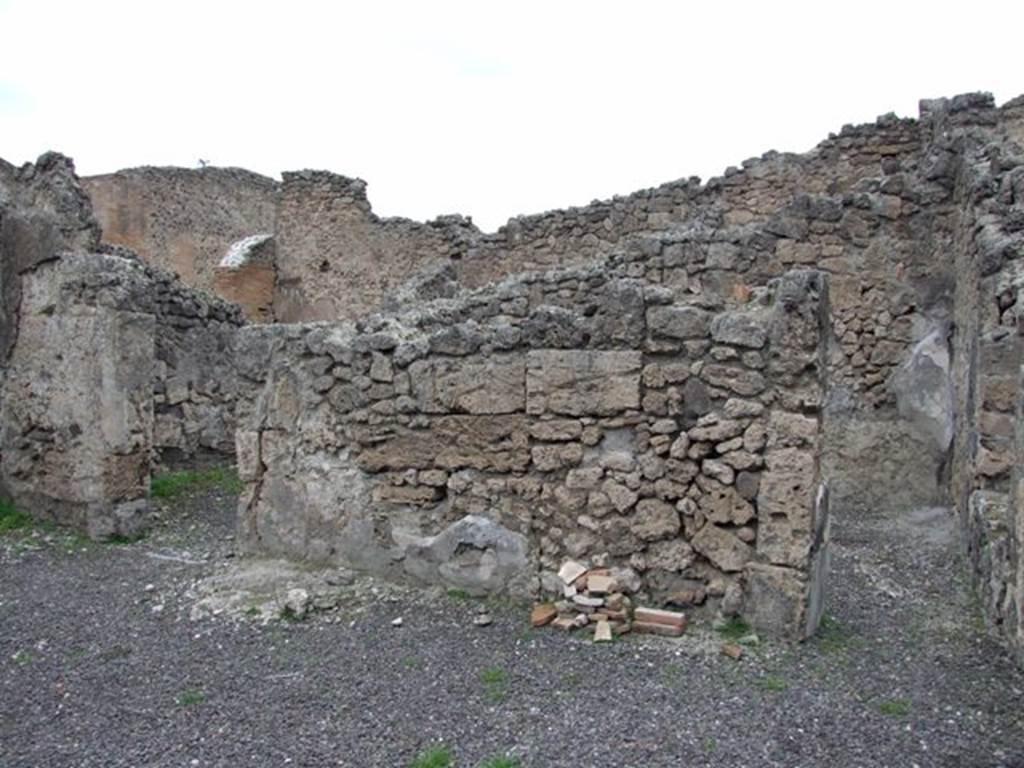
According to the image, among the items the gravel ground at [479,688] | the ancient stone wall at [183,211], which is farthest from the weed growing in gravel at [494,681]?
the ancient stone wall at [183,211]

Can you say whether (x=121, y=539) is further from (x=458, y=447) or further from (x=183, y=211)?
(x=183, y=211)

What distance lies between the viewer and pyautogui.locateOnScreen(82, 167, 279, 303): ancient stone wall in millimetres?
23672

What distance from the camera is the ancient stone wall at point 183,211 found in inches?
932

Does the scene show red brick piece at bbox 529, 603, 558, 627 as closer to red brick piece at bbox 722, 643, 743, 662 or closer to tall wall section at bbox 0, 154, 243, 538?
red brick piece at bbox 722, 643, 743, 662

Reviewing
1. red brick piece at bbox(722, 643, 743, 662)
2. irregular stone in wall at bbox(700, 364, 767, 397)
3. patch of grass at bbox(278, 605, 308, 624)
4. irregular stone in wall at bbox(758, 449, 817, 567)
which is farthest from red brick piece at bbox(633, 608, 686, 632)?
patch of grass at bbox(278, 605, 308, 624)

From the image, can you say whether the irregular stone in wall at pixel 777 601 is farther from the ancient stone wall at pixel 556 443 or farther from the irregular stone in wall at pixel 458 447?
the irregular stone in wall at pixel 458 447

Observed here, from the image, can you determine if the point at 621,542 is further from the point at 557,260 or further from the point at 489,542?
the point at 557,260

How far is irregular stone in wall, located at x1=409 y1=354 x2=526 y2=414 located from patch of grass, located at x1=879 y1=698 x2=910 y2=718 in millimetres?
2583

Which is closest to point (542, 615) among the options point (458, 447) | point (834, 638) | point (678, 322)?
point (458, 447)

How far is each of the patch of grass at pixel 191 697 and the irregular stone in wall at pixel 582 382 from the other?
7.99 ft

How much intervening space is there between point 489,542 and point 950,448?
15.6 feet

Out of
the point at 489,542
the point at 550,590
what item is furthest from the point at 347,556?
the point at 550,590

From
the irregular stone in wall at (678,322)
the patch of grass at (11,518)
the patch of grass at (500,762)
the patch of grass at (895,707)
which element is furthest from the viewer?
the patch of grass at (11,518)

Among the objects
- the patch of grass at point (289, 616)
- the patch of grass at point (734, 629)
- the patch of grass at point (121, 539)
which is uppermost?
the patch of grass at point (734, 629)
